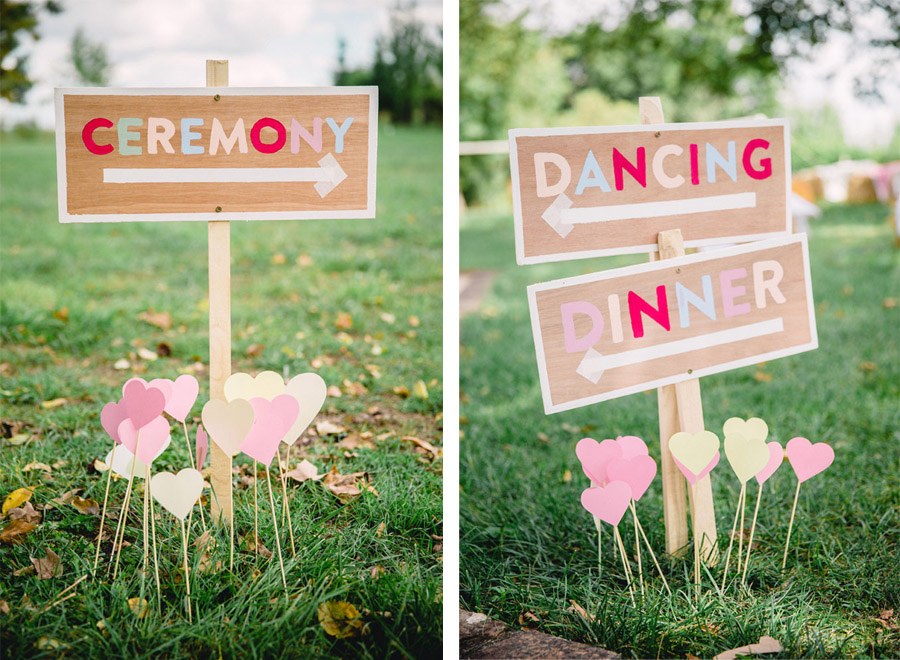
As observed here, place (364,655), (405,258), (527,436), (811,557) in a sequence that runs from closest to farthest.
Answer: (364,655) < (811,557) < (527,436) < (405,258)

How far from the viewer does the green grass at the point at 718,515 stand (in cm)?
219

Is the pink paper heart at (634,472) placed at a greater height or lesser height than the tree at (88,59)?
lesser

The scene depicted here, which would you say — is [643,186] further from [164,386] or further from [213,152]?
[164,386]

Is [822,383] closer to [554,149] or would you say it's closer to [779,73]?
[554,149]

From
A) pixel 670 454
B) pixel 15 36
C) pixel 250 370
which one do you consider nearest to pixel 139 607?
pixel 670 454

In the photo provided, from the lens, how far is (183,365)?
4.09 metres

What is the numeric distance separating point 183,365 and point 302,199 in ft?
6.60

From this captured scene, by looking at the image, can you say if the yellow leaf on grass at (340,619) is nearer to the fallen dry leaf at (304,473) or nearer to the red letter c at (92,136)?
the fallen dry leaf at (304,473)

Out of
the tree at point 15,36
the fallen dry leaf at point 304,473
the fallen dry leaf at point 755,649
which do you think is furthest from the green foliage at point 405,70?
the fallen dry leaf at point 755,649

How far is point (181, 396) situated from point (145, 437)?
0.23 m

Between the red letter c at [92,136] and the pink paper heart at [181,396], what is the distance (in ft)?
2.24

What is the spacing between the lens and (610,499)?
2254mm

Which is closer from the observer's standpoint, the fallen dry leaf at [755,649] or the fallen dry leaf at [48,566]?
the fallen dry leaf at [755,649]

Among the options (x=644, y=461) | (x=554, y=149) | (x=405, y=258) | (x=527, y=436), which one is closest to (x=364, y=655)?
(x=644, y=461)
